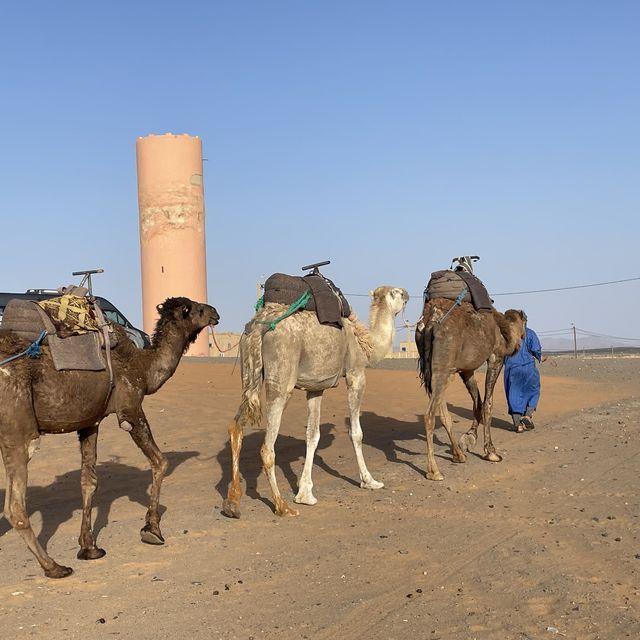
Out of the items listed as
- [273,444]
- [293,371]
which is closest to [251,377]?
[293,371]

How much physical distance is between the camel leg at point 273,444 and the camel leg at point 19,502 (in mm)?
2425

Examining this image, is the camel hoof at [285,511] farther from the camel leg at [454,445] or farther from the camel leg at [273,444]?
the camel leg at [454,445]

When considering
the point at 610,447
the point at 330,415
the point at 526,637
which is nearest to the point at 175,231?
the point at 330,415

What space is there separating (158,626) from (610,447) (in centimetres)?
766

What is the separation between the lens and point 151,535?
754 cm

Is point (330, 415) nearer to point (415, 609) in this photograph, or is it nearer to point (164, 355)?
point (164, 355)

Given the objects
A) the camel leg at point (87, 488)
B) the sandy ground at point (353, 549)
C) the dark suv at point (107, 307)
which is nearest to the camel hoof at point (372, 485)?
the sandy ground at point (353, 549)

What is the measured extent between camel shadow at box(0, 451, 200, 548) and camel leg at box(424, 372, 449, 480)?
312cm

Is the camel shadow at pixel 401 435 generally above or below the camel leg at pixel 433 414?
below

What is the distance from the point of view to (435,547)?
7133 mm

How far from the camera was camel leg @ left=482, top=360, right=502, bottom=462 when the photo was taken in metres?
11.0

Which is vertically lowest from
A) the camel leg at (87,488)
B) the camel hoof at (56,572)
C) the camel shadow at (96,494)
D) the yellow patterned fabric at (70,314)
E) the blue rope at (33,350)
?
the camel shadow at (96,494)

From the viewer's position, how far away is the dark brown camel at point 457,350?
35.6 ft

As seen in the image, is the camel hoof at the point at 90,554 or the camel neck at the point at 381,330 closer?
the camel hoof at the point at 90,554
